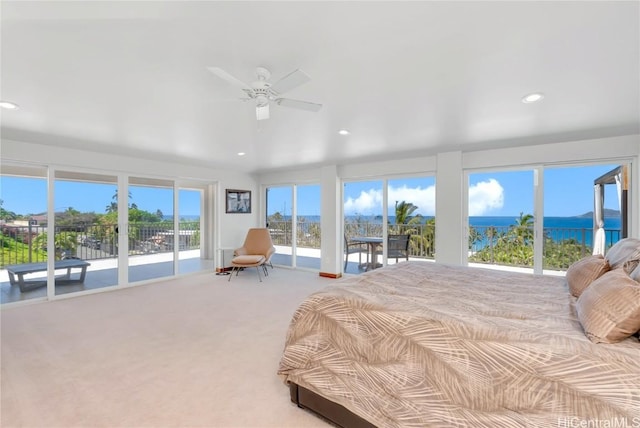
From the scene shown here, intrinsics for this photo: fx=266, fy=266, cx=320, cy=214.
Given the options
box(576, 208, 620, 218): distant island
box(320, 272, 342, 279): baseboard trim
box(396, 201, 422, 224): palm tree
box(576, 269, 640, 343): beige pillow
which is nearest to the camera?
box(576, 269, 640, 343): beige pillow

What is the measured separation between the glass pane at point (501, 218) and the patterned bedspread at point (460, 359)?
2.48 meters

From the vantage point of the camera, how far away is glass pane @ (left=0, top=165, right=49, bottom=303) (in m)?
3.73

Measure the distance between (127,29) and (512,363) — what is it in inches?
101

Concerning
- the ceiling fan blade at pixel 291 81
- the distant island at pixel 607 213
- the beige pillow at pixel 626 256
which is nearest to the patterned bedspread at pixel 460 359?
the beige pillow at pixel 626 256

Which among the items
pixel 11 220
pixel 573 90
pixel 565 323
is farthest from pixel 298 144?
pixel 11 220

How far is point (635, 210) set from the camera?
3.25 m

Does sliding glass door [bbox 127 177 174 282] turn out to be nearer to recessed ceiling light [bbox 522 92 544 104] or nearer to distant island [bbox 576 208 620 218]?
recessed ceiling light [bbox 522 92 544 104]

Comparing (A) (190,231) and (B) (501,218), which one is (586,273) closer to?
(B) (501,218)

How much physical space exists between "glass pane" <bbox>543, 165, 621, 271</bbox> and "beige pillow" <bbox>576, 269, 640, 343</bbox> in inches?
121

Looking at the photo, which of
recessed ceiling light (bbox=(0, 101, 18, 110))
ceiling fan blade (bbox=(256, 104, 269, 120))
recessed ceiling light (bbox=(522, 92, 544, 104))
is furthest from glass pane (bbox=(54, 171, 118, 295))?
recessed ceiling light (bbox=(522, 92, 544, 104))

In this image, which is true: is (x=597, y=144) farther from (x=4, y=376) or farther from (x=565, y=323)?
(x=4, y=376)

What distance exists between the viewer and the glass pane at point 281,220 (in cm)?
646

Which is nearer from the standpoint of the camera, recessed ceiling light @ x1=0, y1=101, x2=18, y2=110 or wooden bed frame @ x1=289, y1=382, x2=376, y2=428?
wooden bed frame @ x1=289, y1=382, x2=376, y2=428

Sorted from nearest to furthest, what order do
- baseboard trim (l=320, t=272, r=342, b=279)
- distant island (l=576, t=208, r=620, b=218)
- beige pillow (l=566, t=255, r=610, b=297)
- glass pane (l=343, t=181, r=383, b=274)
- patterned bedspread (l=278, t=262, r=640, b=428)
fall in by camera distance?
patterned bedspread (l=278, t=262, r=640, b=428), beige pillow (l=566, t=255, r=610, b=297), distant island (l=576, t=208, r=620, b=218), glass pane (l=343, t=181, r=383, b=274), baseboard trim (l=320, t=272, r=342, b=279)
